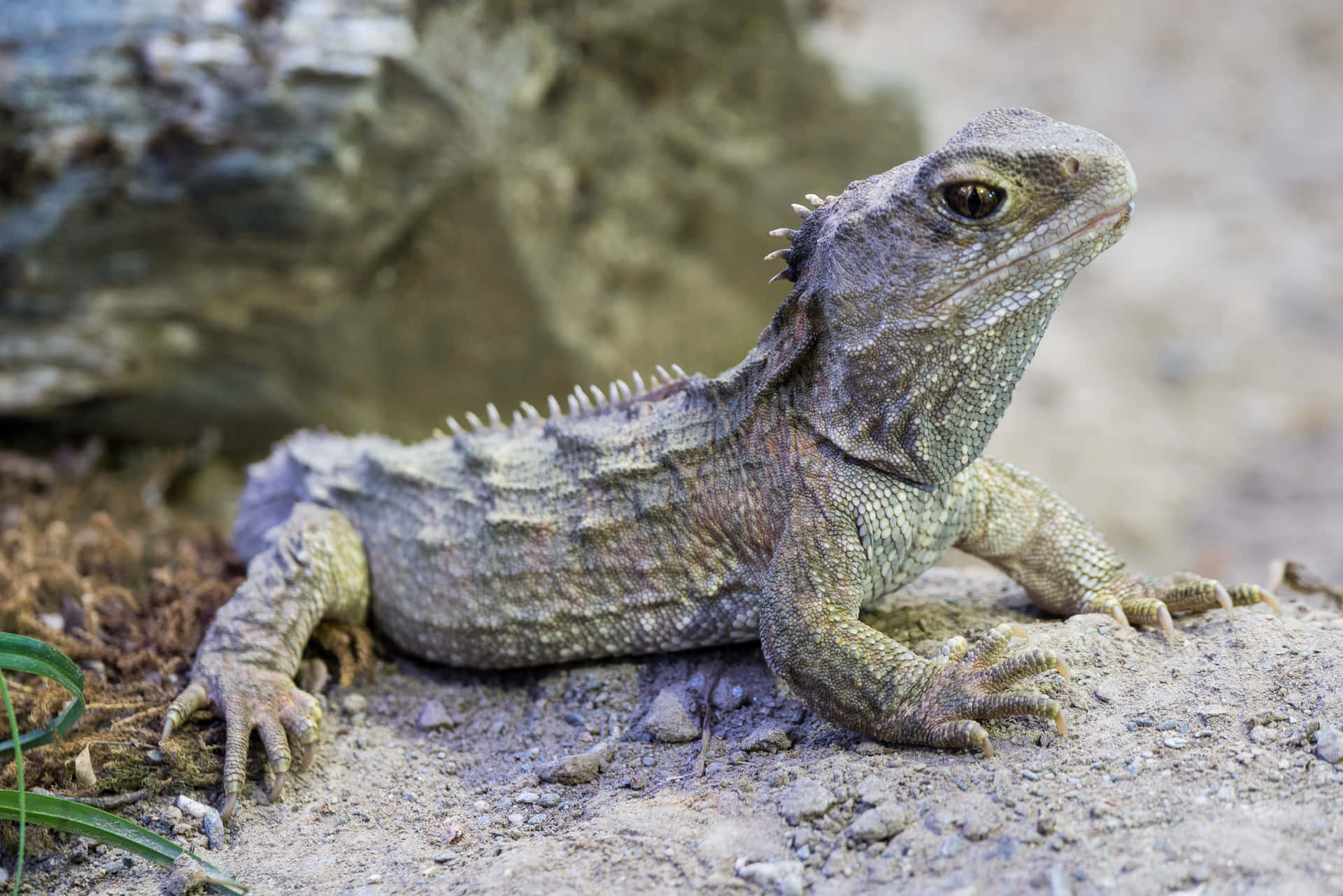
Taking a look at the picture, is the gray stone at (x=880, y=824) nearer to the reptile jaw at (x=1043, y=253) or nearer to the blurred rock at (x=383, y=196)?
the reptile jaw at (x=1043, y=253)

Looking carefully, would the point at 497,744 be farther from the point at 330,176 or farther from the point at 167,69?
the point at 167,69

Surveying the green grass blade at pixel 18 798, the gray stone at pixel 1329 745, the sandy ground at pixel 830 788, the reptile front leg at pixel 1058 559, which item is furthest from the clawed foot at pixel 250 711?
the gray stone at pixel 1329 745

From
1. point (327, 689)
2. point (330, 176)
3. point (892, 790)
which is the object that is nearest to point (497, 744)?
point (327, 689)

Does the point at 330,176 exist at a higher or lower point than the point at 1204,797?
higher

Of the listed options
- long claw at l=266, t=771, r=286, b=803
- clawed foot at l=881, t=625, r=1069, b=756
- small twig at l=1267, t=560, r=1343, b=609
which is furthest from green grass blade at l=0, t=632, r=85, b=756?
small twig at l=1267, t=560, r=1343, b=609

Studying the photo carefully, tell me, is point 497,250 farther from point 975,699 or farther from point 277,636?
point 975,699
